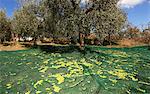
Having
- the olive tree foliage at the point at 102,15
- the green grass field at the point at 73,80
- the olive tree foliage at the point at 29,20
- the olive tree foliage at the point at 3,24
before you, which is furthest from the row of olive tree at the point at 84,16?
the olive tree foliage at the point at 3,24

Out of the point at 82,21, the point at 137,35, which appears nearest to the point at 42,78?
the point at 82,21

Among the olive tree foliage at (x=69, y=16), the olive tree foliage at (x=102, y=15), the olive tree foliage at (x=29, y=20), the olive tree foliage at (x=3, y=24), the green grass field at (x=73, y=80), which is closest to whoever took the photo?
the green grass field at (x=73, y=80)

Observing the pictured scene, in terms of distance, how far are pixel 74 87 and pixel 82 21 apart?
58.4 ft

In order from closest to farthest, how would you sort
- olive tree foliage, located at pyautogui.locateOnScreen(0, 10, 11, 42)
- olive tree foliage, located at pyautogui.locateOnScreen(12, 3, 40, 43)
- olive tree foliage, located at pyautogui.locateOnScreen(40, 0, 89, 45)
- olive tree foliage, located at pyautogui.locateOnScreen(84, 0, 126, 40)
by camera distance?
olive tree foliage, located at pyautogui.locateOnScreen(84, 0, 126, 40) < olive tree foliage, located at pyautogui.locateOnScreen(40, 0, 89, 45) < olive tree foliage, located at pyautogui.locateOnScreen(12, 3, 40, 43) < olive tree foliage, located at pyautogui.locateOnScreen(0, 10, 11, 42)

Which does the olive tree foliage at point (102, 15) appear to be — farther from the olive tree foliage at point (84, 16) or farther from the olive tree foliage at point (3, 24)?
the olive tree foliage at point (3, 24)

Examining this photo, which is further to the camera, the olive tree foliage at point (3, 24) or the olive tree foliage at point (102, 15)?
the olive tree foliage at point (3, 24)

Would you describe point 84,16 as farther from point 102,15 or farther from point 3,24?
point 3,24

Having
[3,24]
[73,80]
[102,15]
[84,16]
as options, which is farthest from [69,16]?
[3,24]

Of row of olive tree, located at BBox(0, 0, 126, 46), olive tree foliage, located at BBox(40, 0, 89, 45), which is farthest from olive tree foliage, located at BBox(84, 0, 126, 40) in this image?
olive tree foliage, located at BBox(40, 0, 89, 45)

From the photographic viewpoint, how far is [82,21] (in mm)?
34781

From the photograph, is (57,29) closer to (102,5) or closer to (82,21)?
(82,21)

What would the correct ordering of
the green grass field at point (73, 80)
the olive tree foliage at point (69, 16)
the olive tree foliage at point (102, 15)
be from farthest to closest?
the olive tree foliage at point (69, 16) < the olive tree foliage at point (102, 15) < the green grass field at point (73, 80)

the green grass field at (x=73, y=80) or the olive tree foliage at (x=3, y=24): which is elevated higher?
the olive tree foliage at (x=3, y=24)

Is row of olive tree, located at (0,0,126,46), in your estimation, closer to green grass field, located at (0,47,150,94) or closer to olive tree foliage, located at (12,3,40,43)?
green grass field, located at (0,47,150,94)
